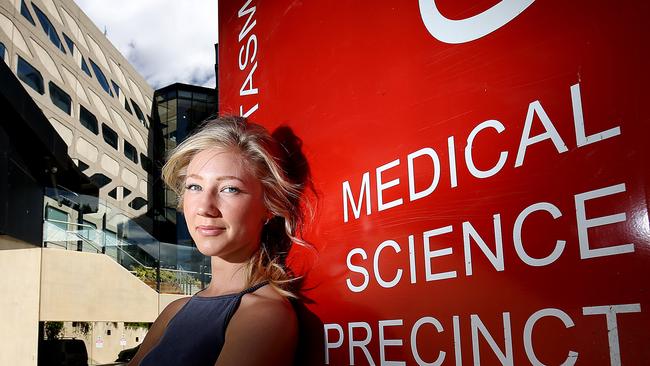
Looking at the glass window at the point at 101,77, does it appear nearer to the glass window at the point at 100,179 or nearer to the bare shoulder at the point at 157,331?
the glass window at the point at 100,179

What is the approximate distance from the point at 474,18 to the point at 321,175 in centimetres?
53

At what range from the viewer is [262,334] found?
1.12m

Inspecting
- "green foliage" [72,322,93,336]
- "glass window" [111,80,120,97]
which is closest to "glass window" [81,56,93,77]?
"glass window" [111,80,120,97]

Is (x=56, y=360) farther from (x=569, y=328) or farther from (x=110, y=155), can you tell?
(x=110, y=155)

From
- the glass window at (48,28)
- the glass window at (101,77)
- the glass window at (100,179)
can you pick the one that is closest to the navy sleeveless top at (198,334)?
the glass window at (48,28)

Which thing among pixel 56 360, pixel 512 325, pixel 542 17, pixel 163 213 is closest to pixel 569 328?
pixel 512 325

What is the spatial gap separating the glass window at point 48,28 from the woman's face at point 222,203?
56.8 feet

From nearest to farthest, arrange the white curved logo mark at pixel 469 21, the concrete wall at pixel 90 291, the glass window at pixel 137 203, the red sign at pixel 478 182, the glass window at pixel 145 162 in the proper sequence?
the red sign at pixel 478 182, the white curved logo mark at pixel 469 21, the concrete wall at pixel 90 291, the glass window at pixel 137 203, the glass window at pixel 145 162

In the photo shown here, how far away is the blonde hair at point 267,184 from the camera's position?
1328 mm

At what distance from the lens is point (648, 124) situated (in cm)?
60

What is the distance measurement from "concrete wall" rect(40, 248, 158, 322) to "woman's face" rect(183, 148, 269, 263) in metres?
10.4

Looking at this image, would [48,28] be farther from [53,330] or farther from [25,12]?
[53,330]

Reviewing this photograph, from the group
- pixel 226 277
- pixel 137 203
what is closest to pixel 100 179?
pixel 137 203

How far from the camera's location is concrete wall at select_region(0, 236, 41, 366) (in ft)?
33.2
